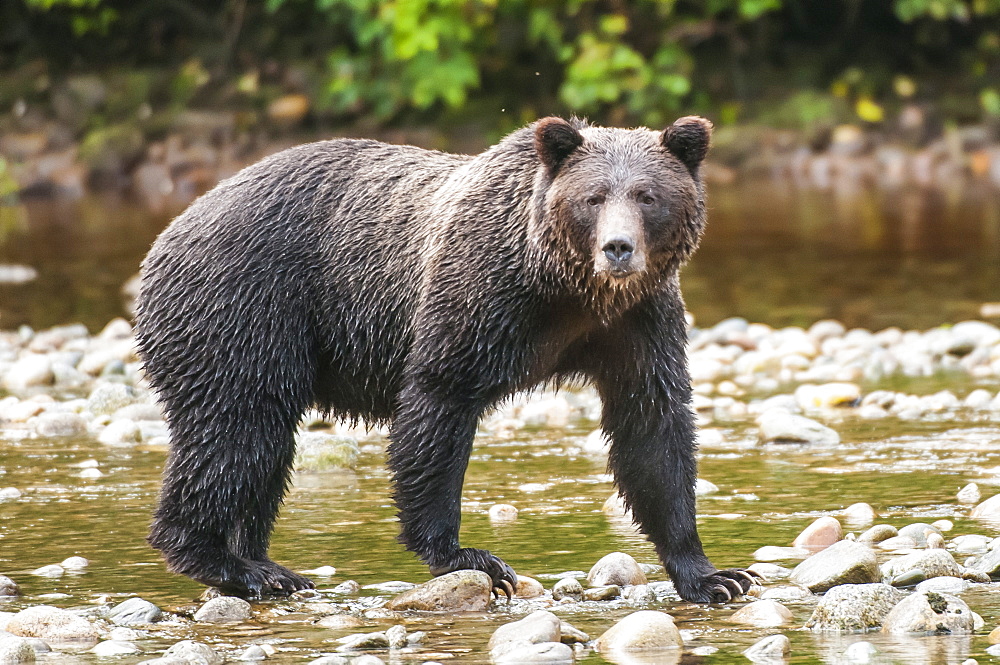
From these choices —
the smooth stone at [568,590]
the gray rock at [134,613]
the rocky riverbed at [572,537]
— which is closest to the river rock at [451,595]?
the rocky riverbed at [572,537]

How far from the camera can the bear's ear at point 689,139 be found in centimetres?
546

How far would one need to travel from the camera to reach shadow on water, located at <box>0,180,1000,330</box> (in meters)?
13.3

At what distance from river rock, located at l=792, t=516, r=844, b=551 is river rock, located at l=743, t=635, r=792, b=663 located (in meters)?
1.37

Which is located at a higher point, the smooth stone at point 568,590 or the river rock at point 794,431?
the river rock at point 794,431

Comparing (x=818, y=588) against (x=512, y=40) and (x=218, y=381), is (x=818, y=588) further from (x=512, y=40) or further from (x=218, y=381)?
(x=512, y=40)

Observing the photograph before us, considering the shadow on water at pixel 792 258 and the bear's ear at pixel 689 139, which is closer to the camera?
the bear's ear at pixel 689 139

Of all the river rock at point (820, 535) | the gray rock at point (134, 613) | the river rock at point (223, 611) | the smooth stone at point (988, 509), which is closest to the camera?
the gray rock at point (134, 613)

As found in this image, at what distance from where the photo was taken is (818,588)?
5.16m

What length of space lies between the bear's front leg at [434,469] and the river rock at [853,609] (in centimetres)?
138

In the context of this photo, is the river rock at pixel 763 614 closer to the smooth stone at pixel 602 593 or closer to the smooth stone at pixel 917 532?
the smooth stone at pixel 602 593

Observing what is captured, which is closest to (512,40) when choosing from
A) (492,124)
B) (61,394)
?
(492,124)

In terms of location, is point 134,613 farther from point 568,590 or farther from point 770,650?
point 770,650

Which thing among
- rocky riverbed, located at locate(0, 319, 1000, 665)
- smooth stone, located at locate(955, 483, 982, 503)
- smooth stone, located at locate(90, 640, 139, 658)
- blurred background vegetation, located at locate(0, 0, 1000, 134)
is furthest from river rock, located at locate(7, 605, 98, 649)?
blurred background vegetation, located at locate(0, 0, 1000, 134)

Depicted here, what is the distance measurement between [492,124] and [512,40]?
171cm
